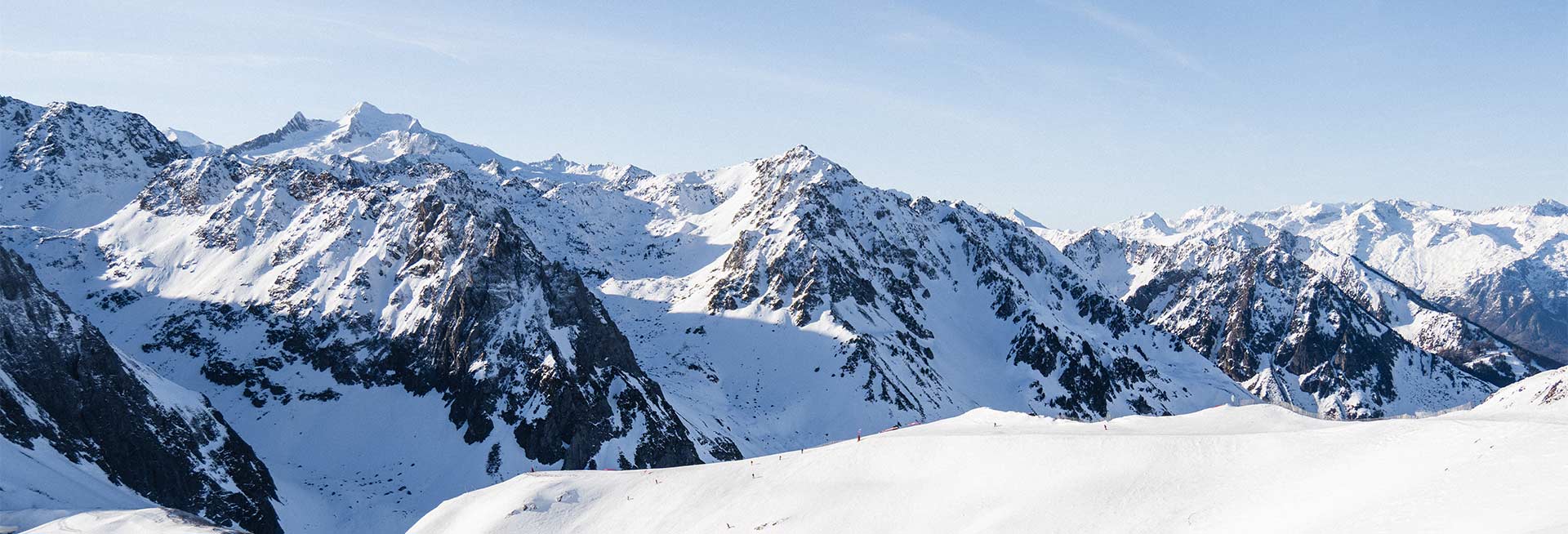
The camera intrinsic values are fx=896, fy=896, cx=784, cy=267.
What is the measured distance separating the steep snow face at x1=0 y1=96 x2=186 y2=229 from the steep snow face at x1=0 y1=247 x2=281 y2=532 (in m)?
103

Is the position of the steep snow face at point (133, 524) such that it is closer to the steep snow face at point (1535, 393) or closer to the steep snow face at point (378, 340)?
the steep snow face at point (378, 340)

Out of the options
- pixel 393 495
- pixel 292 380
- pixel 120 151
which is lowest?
pixel 393 495

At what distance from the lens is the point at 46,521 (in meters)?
62.0

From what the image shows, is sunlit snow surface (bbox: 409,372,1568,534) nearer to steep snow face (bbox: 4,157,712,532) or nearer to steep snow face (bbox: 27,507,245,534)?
steep snow face (bbox: 27,507,245,534)

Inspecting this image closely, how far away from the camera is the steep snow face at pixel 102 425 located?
3100 inches

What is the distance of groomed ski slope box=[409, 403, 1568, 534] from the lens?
33281 mm

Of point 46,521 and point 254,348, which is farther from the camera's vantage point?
point 254,348

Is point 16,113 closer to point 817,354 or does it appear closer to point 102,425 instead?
point 102,425

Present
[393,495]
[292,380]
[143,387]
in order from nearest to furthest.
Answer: [143,387] → [393,495] → [292,380]

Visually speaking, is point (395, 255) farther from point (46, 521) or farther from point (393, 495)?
point (46, 521)

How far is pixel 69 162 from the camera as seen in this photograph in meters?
186

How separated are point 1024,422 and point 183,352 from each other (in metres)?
124

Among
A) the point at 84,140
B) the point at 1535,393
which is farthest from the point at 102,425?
the point at 1535,393

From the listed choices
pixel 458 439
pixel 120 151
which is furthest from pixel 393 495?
pixel 120 151
